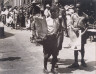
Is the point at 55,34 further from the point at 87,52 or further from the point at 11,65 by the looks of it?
the point at 87,52

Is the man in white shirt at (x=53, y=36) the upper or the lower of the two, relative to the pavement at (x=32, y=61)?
upper

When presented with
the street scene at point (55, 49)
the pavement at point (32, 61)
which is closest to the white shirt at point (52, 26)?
the street scene at point (55, 49)

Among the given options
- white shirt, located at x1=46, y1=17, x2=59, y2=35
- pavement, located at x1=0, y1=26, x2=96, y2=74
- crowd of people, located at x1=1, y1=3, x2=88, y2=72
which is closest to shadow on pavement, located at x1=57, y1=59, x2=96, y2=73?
pavement, located at x1=0, y1=26, x2=96, y2=74

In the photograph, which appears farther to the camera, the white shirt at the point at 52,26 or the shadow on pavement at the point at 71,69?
the shadow on pavement at the point at 71,69

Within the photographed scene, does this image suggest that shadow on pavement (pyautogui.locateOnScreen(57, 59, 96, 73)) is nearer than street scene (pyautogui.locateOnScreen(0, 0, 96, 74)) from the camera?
No

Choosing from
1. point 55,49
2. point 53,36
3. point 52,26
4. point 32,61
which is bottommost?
point 32,61

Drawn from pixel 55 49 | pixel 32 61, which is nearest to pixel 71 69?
pixel 55 49

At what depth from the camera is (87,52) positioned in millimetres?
12969

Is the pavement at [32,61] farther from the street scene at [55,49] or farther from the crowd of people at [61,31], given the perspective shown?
the crowd of people at [61,31]

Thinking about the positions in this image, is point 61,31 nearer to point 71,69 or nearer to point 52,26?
point 52,26

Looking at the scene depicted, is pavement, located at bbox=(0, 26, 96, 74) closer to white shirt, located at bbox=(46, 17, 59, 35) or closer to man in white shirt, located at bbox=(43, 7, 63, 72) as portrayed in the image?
man in white shirt, located at bbox=(43, 7, 63, 72)

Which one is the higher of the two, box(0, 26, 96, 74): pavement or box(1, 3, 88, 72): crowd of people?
box(1, 3, 88, 72): crowd of people

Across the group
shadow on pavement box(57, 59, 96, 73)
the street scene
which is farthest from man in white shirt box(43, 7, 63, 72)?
shadow on pavement box(57, 59, 96, 73)

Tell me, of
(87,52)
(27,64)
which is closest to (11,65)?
(27,64)
